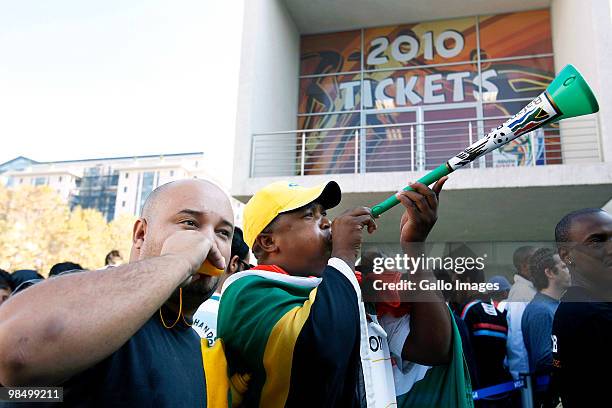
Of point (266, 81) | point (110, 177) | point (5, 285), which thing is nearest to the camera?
point (5, 285)

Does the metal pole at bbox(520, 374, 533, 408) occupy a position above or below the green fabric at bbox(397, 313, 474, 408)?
below

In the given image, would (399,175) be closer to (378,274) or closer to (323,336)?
(378,274)

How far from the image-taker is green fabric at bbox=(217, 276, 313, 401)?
4.91 feet

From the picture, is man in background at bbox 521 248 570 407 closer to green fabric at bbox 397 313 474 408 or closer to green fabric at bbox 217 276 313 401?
green fabric at bbox 397 313 474 408

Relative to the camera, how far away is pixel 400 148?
11.8 metres

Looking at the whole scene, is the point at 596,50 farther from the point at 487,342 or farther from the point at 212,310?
the point at 212,310

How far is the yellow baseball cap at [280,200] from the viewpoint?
1.92m

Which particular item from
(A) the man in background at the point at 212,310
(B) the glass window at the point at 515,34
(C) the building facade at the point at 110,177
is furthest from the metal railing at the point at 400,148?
(C) the building facade at the point at 110,177

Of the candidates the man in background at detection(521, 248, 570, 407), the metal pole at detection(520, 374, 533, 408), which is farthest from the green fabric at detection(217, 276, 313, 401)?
the metal pole at detection(520, 374, 533, 408)

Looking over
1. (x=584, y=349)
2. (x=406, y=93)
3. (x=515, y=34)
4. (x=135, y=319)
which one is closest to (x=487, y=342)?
(x=584, y=349)

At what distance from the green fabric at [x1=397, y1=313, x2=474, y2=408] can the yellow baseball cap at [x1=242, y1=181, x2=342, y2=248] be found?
709mm

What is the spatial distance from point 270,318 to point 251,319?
0.23ft

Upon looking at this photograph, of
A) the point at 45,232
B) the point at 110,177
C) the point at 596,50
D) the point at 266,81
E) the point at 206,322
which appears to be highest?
the point at 110,177

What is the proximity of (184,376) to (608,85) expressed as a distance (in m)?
9.40
